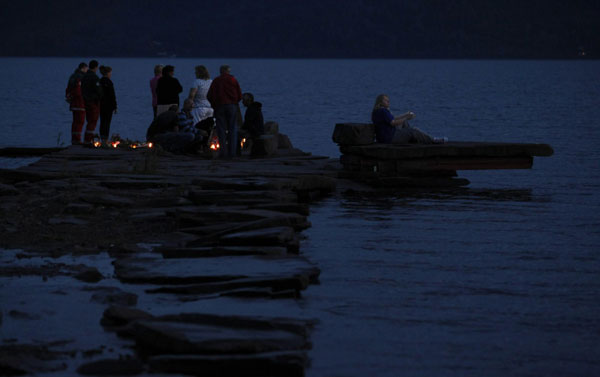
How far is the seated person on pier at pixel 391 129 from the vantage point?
722 inches

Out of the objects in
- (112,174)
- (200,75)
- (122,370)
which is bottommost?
(122,370)

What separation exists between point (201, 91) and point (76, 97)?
373cm

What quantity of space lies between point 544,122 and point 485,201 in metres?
37.5

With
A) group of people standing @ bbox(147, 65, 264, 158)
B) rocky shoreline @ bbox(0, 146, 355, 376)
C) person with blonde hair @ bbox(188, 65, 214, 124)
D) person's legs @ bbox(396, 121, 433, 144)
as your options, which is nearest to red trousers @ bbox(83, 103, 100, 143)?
group of people standing @ bbox(147, 65, 264, 158)

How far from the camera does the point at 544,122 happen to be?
53.5 metres

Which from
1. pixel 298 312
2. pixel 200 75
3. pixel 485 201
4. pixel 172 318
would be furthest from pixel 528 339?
pixel 200 75

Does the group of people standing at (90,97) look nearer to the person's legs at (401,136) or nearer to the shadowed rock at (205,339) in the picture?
the person's legs at (401,136)

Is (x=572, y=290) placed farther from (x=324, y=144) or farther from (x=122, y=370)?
(x=324, y=144)

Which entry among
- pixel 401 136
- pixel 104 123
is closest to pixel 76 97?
pixel 104 123

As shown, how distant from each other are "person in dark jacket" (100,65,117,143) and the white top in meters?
2.30

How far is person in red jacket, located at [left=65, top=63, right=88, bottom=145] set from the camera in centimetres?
2228

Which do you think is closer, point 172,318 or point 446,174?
point 172,318

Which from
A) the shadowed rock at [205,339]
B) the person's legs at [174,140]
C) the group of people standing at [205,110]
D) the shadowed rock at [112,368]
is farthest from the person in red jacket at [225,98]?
→ the shadowed rock at [112,368]

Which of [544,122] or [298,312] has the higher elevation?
[544,122]
